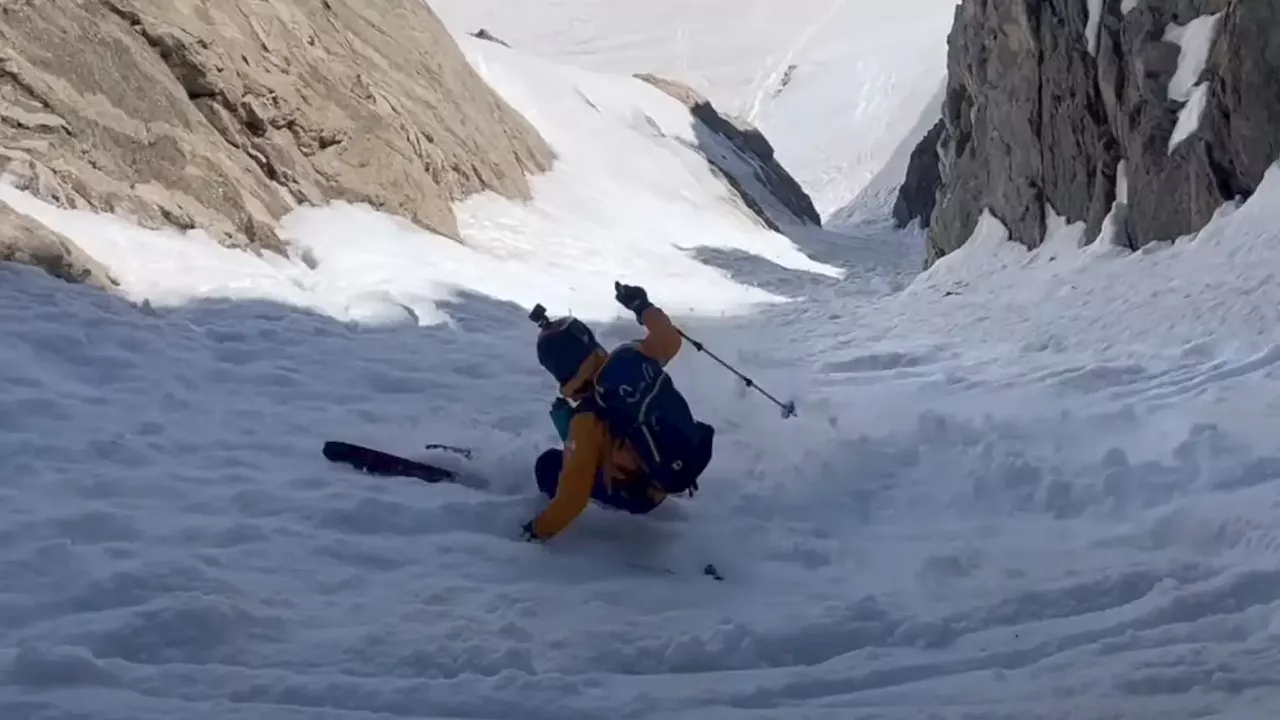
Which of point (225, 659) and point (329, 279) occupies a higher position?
point (329, 279)

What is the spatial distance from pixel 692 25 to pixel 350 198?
78.6 metres

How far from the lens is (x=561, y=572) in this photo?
4.64 m

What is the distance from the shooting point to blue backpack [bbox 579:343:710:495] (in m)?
5.01

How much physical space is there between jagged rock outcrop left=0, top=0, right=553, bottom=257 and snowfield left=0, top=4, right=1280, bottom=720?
99 cm

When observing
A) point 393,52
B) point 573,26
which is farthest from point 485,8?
point 393,52

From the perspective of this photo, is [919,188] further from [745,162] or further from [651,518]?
[651,518]

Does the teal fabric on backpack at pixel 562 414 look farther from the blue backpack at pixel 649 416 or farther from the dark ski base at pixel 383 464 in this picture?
the dark ski base at pixel 383 464

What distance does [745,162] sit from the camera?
41.4 m

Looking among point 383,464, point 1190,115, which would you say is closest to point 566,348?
point 383,464

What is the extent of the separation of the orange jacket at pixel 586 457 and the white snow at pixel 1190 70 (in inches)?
282

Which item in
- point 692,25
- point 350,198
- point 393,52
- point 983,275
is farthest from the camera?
point 692,25

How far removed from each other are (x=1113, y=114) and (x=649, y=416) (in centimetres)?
904

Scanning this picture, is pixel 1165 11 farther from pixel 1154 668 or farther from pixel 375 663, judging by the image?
pixel 375 663

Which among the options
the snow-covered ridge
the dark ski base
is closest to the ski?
the dark ski base
